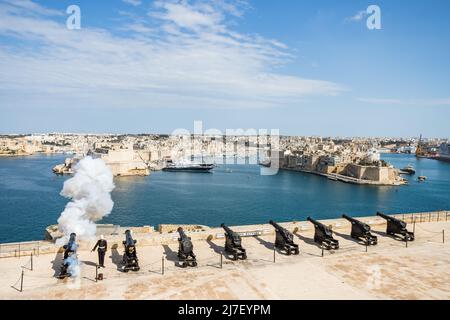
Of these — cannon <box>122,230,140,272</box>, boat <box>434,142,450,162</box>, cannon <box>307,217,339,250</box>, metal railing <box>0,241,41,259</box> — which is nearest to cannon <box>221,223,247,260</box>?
cannon <box>122,230,140,272</box>

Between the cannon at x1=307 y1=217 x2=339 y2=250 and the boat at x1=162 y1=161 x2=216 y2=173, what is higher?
the cannon at x1=307 y1=217 x2=339 y2=250

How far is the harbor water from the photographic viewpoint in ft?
119

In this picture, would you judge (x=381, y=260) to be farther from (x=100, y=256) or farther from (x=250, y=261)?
(x=100, y=256)

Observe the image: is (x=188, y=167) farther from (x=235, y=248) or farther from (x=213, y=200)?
(x=235, y=248)

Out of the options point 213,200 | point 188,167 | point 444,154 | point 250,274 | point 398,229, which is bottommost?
point 213,200

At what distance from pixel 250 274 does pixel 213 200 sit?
36.8m

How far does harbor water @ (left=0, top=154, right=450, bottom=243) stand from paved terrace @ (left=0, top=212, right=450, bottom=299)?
762 inches

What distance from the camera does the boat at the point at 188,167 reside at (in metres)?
85.9

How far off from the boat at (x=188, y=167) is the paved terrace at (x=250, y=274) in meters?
71.1

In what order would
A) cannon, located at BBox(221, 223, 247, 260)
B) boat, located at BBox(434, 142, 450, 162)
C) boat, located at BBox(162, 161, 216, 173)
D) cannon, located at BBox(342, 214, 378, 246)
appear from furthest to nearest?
1. boat, located at BBox(434, 142, 450, 162)
2. boat, located at BBox(162, 161, 216, 173)
3. cannon, located at BBox(342, 214, 378, 246)
4. cannon, located at BBox(221, 223, 247, 260)

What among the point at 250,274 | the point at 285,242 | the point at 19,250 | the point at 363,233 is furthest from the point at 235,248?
the point at 19,250

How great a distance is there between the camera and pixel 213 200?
157 ft

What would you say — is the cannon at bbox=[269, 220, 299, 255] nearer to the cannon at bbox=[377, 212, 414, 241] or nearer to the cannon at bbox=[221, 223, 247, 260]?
the cannon at bbox=[221, 223, 247, 260]
